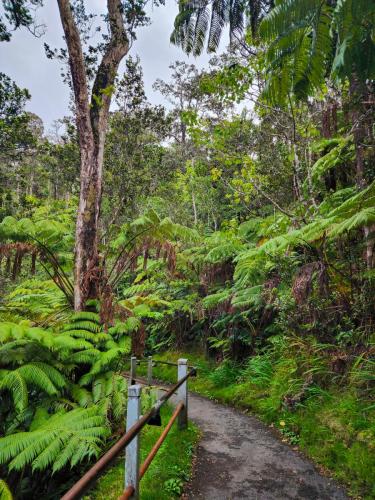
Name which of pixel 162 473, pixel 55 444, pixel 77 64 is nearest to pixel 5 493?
pixel 55 444

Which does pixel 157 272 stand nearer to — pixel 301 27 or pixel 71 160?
pixel 71 160

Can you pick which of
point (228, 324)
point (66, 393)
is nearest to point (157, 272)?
point (228, 324)

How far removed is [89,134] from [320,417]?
17.3 feet

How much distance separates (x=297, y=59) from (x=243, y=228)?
689 cm

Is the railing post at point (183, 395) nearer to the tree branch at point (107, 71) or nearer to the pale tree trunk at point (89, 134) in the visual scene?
the pale tree trunk at point (89, 134)

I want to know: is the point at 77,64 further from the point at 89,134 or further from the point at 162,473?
the point at 162,473

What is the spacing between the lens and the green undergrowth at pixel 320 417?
345 centimetres

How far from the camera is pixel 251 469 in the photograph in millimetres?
3783

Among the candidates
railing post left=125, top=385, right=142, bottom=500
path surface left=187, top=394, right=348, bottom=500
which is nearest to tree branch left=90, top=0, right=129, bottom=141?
→ railing post left=125, top=385, right=142, bottom=500

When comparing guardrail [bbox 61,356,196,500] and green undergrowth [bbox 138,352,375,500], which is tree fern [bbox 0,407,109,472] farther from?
green undergrowth [bbox 138,352,375,500]

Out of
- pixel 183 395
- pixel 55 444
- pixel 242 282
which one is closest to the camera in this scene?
pixel 55 444

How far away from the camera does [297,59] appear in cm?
185

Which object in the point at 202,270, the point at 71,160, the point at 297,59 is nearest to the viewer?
the point at 297,59

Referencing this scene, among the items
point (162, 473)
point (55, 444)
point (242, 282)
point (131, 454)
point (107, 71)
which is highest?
point (107, 71)
